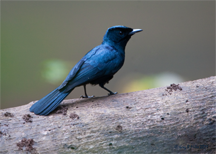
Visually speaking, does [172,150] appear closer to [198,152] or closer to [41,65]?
[198,152]

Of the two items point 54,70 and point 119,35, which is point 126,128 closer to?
point 119,35

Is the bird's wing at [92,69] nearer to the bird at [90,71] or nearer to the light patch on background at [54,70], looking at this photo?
the bird at [90,71]

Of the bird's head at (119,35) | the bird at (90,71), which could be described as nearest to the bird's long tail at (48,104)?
the bird at (90,71)

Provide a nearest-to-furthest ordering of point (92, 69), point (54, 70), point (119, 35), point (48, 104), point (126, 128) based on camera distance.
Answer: point (126, 128), point (48, 104), point (92, 69), point (119, 35), point (54, 70)

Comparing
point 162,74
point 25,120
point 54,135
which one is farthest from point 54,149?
point 162,74

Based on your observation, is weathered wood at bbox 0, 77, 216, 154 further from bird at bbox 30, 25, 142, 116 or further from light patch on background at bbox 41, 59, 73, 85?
light patch on background at bbox 41, 59, 73, 85

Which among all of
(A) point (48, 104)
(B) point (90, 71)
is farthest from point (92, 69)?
→ (A) point (48, 104)

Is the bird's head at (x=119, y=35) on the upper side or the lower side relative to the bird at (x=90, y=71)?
upper

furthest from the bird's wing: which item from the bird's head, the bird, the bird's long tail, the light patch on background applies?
the light patch on background
